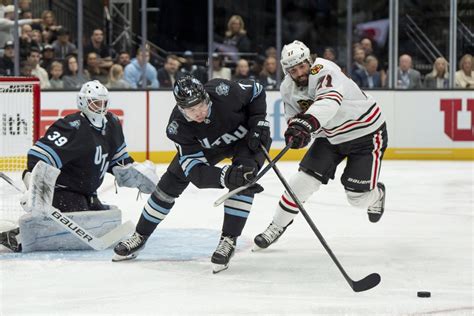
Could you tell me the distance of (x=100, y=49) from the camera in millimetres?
8797

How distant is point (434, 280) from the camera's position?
395 cm

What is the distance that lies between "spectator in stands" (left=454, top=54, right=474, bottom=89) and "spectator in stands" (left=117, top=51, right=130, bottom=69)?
2.83m

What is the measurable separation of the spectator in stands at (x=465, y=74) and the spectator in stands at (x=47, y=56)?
11.3ft

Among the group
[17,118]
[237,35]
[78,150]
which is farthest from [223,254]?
[237,35]

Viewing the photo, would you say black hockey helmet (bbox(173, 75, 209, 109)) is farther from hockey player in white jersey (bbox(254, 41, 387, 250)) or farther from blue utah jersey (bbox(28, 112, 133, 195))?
blue utah jersey (bbox(28, 112, 133, 195))

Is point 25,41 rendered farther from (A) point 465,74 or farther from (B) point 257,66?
(A) point 465,74

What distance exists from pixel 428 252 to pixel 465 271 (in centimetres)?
47

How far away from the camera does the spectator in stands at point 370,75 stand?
29.9ft

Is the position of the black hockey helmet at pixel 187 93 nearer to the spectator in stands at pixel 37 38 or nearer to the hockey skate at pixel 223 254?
the hockey skate at pixel 223 254

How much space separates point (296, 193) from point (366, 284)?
97 cm

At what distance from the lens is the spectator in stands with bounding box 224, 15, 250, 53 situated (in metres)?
9.09

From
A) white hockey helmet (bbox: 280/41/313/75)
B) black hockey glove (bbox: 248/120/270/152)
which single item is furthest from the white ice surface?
white hockey helmet (bbox: 280/41/313/75)

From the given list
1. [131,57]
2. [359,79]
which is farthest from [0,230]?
[359,79]

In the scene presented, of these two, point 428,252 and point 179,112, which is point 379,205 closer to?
point 428,252
